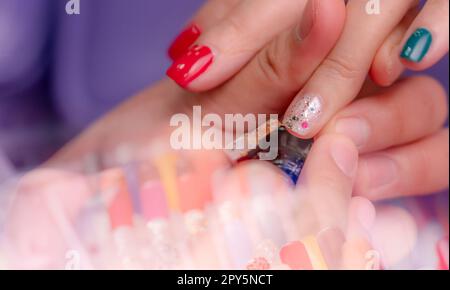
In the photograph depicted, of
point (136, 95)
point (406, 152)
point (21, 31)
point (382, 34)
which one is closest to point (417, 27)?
point (382, 34)

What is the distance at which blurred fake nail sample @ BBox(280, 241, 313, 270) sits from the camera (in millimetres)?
351

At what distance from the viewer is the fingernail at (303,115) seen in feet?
1.25

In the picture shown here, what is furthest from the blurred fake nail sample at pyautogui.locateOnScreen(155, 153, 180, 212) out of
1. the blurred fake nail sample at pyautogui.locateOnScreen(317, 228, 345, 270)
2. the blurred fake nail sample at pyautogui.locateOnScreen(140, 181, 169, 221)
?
the blurred fake nail sample at pyautogui.locateOnScreen(317, 228, 345, 270)

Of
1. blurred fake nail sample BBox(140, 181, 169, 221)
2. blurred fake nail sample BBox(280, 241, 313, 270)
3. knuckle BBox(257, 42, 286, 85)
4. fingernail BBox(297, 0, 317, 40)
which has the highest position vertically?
fingernail BBox(297, 0, 317, 40)

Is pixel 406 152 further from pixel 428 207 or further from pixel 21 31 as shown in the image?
pixel 21 31

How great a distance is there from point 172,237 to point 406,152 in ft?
0.77

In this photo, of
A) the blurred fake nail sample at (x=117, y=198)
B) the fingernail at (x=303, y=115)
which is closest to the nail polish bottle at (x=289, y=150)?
the fingernail at (x=303, y=115)

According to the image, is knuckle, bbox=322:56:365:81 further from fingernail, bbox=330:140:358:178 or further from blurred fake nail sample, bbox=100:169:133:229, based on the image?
blurred fake nail sample, bbox=100:169:133:229

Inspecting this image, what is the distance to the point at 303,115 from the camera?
386 mm

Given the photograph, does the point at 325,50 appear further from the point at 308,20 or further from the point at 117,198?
the point at 117,198

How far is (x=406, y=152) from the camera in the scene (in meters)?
0.48

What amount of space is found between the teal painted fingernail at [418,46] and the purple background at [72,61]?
0.13 meters

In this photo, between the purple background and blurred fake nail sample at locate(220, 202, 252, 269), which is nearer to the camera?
blurred fake nail sample at locate(220, 202, 252, 269)

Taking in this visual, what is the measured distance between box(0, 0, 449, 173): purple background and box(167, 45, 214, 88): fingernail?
93 mm
